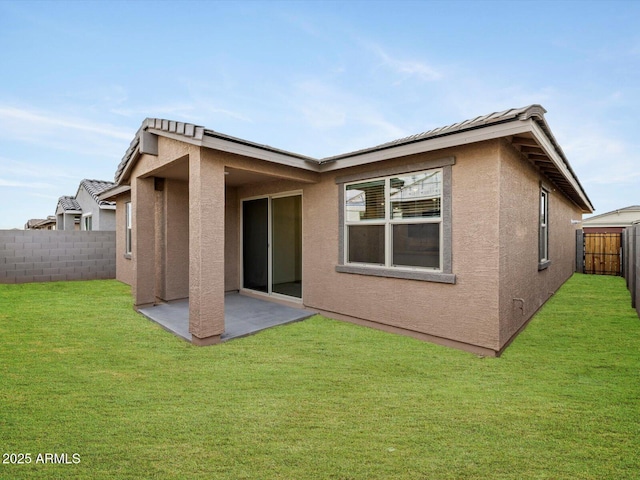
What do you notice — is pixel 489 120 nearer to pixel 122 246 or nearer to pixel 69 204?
pixel 122 246

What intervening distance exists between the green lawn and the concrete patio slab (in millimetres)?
297

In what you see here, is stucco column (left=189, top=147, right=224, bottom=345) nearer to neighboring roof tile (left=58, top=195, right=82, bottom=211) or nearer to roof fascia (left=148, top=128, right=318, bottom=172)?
roof fascia (left=148, top=128, right=318, bottom=172)

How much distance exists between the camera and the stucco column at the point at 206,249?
4.89m

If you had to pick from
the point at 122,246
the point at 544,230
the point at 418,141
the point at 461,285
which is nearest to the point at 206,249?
the point at 418,141

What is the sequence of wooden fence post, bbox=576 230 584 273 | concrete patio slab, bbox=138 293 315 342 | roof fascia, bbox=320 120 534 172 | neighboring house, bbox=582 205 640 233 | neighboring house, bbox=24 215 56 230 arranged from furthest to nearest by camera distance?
neighboring house, bbox=24 215 56 230, neighboring house, bbox=582 205 640 233, wooden fence post, bbox=576 230 584 273, concrete patio slab, bbox=138 293 315 342, roof fascia, bbox=320 120 534 172

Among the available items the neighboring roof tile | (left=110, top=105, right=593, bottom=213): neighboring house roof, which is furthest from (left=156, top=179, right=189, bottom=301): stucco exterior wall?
the neighboring roof tile

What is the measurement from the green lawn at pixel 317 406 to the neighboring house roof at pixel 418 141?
3.12 meters

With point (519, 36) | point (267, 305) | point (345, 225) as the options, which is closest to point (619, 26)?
point (519, 36)

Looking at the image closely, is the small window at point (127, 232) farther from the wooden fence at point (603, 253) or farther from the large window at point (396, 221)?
the wooden fence at point (603, 253)

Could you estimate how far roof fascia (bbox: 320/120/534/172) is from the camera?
161 inches

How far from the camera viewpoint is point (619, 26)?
9.25m

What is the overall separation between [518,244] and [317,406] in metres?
4.39

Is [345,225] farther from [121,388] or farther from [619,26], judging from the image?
[619,26]

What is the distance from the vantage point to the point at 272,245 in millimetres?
8219
